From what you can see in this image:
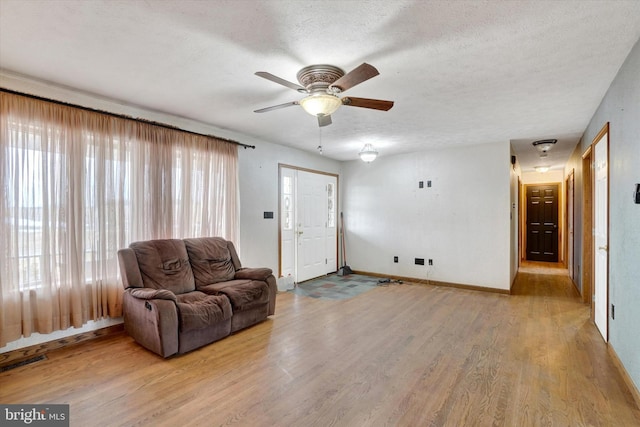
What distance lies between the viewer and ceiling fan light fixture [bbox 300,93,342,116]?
2.54 meters

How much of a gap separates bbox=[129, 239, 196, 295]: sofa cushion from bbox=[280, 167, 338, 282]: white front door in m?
2.11

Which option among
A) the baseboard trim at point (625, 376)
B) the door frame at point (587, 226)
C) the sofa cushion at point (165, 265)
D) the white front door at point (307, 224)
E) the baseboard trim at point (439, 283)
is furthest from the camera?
the white front door at point (307, 224)

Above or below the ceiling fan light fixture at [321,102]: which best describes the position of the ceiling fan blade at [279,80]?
above

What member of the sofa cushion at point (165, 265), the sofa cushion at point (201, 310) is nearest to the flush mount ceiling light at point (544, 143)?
the sofa cushion at point (201, 310)

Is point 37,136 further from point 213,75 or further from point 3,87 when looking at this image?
point 213,75

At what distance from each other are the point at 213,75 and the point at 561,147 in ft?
19.9

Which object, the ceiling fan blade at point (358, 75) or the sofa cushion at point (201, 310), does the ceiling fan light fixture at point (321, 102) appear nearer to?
the ceiling fan blade at point (358, 75)

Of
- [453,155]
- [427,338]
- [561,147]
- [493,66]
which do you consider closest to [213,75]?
[493,66]

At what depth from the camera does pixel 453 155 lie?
5.63m

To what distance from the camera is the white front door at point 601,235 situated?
3088 millimetres

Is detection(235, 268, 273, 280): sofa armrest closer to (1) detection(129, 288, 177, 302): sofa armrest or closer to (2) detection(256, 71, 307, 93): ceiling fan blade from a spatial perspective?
(1) detection(129, 288, 177, 302): sofa armrest

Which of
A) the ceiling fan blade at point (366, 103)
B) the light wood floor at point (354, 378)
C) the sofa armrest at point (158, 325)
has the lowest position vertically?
the light wood floor at point (354, 378)

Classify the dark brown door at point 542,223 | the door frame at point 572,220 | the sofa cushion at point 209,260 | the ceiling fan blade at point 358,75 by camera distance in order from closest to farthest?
the ceiling fan blade at point 358,75, the sofa cushion at point 209,260, the door frame at point 572,220, the dark brown door at point 542,223

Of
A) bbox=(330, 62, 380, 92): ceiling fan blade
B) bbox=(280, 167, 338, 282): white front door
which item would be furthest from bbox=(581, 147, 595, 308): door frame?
bbox=(280, 167, 338, 282): white front door
